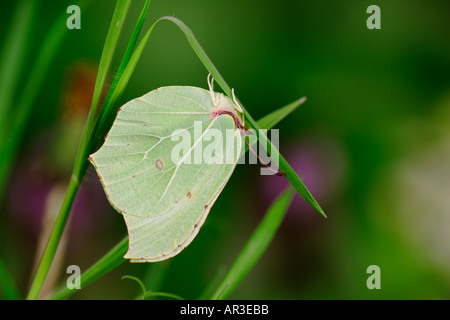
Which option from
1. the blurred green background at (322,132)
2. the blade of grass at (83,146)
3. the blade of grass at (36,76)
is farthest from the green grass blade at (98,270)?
the blurred green background at (322,132)

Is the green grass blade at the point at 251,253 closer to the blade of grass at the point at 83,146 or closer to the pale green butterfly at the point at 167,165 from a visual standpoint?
the pale green butterfly at the point at 167,165

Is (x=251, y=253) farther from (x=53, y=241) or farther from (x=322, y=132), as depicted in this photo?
(x=322, y=132)

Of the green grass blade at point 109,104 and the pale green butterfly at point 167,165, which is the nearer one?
the green grass blade at point 109,104

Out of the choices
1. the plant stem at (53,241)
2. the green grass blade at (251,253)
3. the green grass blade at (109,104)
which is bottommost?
the green grass blade at (251,253)

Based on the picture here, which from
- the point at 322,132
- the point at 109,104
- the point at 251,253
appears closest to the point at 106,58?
the point at 109,104

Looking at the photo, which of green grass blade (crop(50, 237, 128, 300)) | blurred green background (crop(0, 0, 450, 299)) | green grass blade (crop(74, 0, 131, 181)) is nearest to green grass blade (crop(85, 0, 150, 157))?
green grass blade (crop(74, 0, 131, 181))

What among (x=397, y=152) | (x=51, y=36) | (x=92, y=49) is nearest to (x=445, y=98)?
(x=397, y=152)
